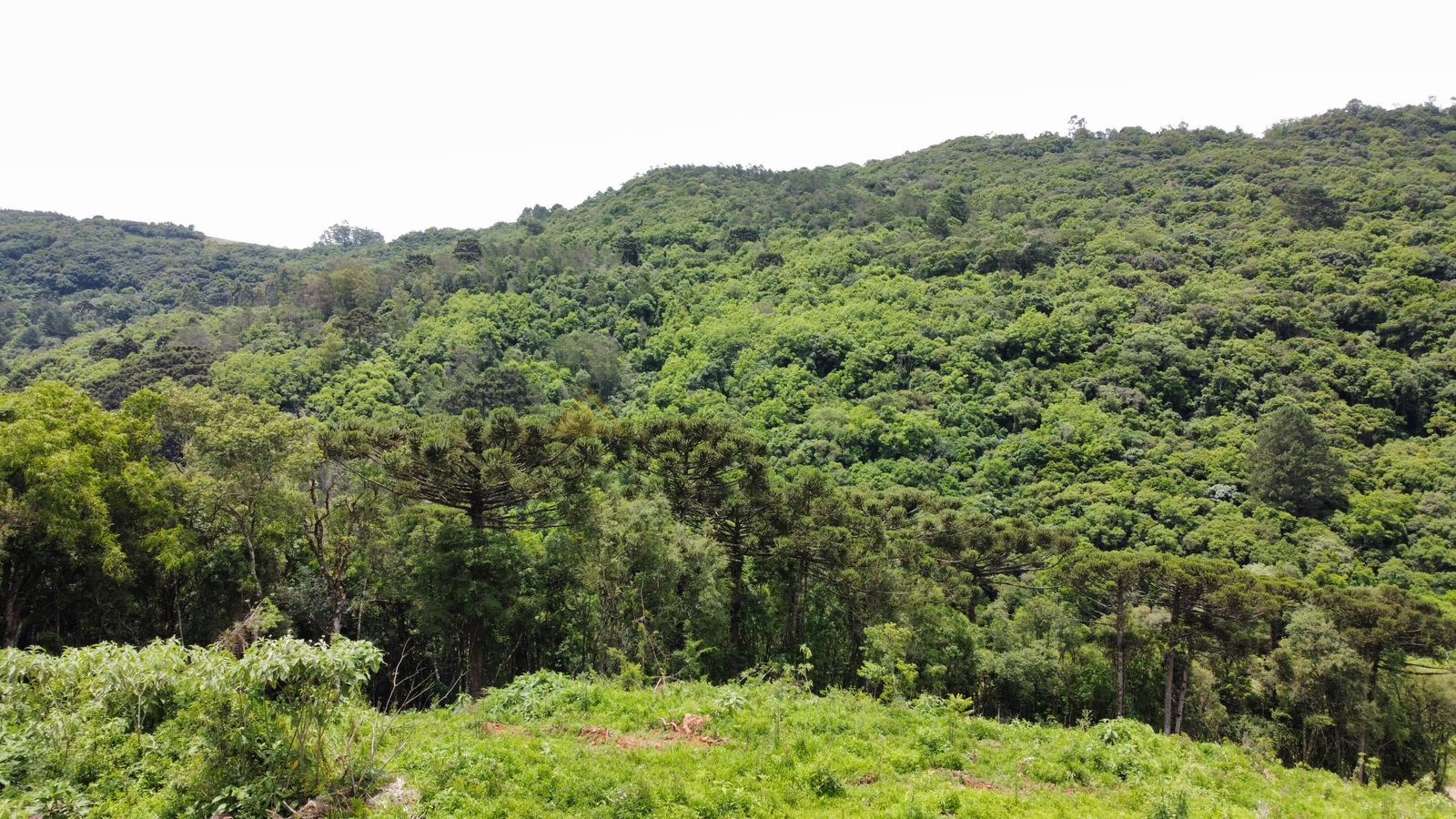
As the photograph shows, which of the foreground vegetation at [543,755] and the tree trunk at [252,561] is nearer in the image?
the foreground vegetation at [543,755]

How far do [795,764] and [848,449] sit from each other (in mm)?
44870

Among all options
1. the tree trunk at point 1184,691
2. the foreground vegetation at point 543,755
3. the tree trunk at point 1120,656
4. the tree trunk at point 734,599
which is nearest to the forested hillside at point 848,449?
the tree trunk at point 734,599

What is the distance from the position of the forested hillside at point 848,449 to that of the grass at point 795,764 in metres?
1.53

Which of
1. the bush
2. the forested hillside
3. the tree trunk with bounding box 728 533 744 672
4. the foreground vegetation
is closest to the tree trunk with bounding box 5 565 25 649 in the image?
the forested hillside

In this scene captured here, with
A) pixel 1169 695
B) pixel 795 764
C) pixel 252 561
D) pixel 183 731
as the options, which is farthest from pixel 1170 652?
pixel 252 561

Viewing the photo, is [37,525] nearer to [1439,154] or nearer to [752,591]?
[752,591]

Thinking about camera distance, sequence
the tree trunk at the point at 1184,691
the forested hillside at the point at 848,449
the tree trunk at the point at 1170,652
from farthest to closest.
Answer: the tree trunk at the point at 1184,691
the tree trunk at the point at 1170,652
the forested hillside at the point at 848,449

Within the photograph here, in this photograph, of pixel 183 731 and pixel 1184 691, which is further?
pixel 1184 691

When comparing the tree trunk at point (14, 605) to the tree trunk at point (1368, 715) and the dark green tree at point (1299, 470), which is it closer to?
the tree trunk at point (1368, 715)

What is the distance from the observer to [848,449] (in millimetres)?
54594

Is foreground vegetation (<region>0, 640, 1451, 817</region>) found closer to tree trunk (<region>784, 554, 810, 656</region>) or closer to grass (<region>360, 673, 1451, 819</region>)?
grass (<region>360, 673, 1451, 819</region>)

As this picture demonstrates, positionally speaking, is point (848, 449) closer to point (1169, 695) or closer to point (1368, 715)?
point (1169, 695)

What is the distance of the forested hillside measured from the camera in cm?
2144

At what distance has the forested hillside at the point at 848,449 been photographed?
70.3 feet
